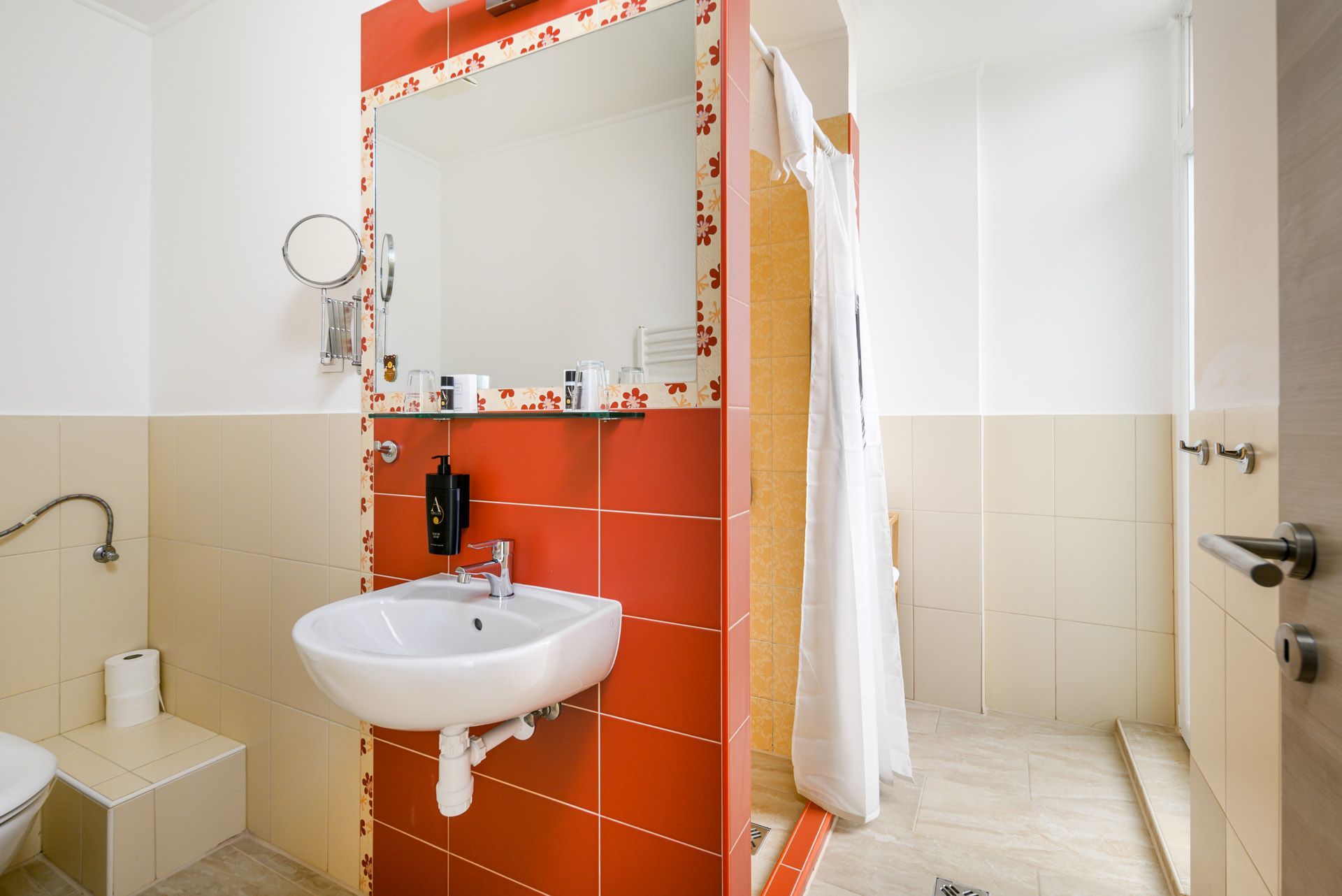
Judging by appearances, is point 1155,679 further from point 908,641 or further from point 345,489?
point 345,489

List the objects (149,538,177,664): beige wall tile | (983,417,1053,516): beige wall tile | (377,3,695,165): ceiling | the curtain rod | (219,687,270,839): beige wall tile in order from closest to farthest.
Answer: (377,3,695,165): ceiling → the curtain rod → (219,687,270,839): beige wall tile → (149,538,177,664): beige wall tile → (983,417,1053,516): beige wall tile

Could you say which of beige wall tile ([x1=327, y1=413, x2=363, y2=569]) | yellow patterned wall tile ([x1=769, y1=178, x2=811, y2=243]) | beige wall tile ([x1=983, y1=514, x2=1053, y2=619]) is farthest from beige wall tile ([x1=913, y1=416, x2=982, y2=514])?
beige wall tile ([x1=327, y1=413, x2=363, y2=569])

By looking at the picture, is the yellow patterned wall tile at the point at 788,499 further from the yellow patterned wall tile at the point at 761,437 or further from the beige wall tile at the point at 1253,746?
the beige wall tile at the point at 1253,746

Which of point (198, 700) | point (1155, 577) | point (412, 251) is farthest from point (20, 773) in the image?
point (1155, 577)

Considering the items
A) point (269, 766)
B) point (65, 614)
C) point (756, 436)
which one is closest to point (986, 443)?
point (756, 436)

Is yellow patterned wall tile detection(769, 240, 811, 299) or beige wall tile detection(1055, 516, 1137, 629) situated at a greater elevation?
yellow patterned wall tile detection(769, 240, 811, 299)

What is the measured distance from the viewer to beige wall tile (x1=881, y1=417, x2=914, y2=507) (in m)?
2.57

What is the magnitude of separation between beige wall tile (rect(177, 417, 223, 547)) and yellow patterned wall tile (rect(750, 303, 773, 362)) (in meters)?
1.70

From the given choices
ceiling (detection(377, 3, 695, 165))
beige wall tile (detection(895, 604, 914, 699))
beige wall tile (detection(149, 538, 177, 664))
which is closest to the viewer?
ceiling (detection(377, 3, 695, 165))

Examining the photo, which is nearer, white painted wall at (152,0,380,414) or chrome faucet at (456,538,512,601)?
chrome faucet at (456,538,512,601)

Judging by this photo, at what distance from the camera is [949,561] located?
2.50m

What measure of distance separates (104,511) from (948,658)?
303 cm

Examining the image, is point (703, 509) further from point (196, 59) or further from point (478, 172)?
point (196, 59)

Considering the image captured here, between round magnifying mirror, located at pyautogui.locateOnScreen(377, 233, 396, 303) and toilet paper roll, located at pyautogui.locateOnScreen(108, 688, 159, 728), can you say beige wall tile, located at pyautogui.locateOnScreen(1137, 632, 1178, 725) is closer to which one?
round magnifying mirror, located at pyautogui.locateOnScreen(377, 233, 396, 303)
